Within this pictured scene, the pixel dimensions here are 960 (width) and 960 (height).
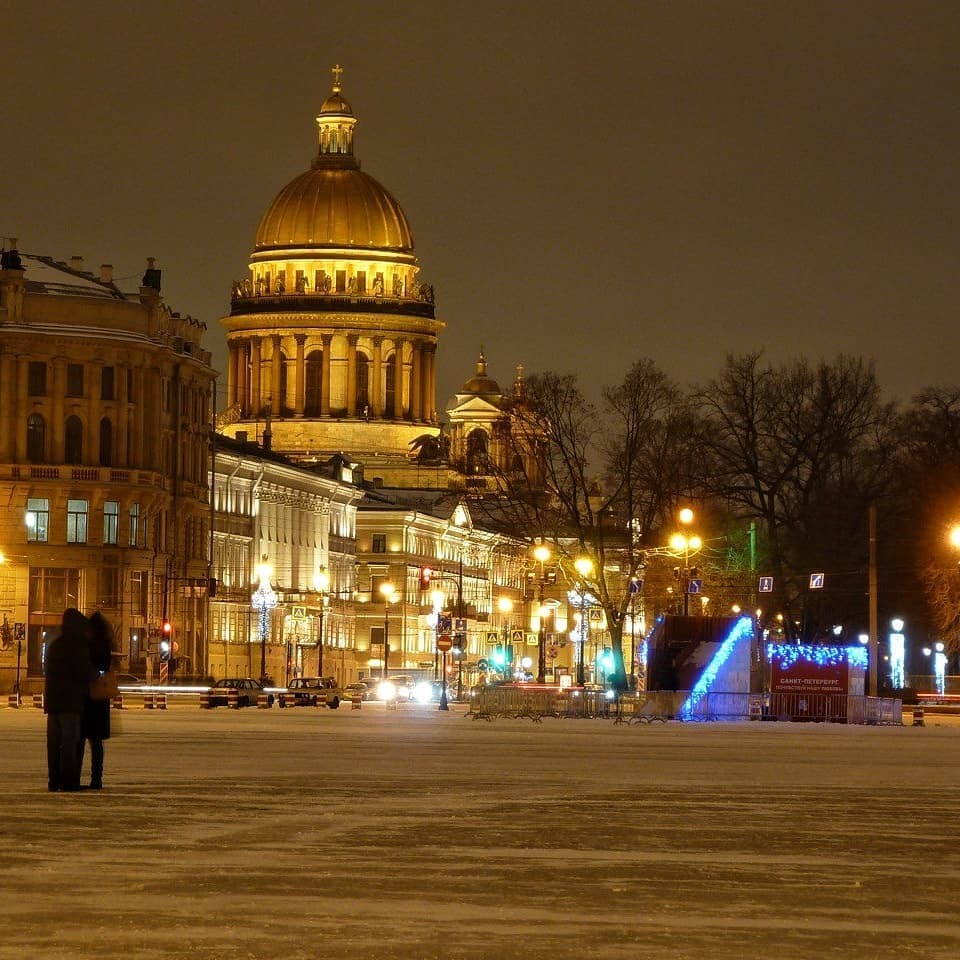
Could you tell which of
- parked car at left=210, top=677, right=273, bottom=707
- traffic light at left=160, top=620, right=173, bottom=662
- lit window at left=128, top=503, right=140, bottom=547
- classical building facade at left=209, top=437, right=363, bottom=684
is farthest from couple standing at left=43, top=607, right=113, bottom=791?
classical building facade at left=209, top=437, right=363, bottom=684

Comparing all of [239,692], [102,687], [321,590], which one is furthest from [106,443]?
[102,687]

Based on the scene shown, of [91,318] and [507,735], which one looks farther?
[91,318]

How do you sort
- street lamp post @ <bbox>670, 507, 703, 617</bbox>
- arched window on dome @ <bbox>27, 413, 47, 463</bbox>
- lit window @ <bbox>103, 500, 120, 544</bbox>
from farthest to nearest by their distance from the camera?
lit window @ <bbox>103, 500, 120, 544</bbox> → arched window on dome @ <bbox>27, 413, 47, 463</bbox> → street lamp post @ <bbox>670, 507, 703, 617</bbox>

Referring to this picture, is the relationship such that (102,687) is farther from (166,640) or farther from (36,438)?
(36,438)

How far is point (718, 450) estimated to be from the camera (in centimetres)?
9631

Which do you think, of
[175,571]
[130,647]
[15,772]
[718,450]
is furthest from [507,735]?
[175,571]

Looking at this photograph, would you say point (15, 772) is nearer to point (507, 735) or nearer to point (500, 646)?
point (507, 735)

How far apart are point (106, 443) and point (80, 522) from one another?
12.2 feet

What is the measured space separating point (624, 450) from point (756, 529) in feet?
24.4

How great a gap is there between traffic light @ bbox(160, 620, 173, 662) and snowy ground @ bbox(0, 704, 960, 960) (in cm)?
6808

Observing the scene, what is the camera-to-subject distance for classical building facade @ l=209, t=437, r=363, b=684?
129250 mm

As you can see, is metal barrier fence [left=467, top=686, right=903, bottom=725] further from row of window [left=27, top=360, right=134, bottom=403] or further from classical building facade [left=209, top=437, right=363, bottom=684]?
classical building facade [left=209, top=437, right=363, bottom=684]

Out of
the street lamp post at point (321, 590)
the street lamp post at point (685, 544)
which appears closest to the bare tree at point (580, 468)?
the street lamp post at point (685, 544)

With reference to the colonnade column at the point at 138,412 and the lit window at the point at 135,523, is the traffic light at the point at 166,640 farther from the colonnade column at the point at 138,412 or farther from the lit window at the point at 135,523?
the colonnade column at the point at 138,412
